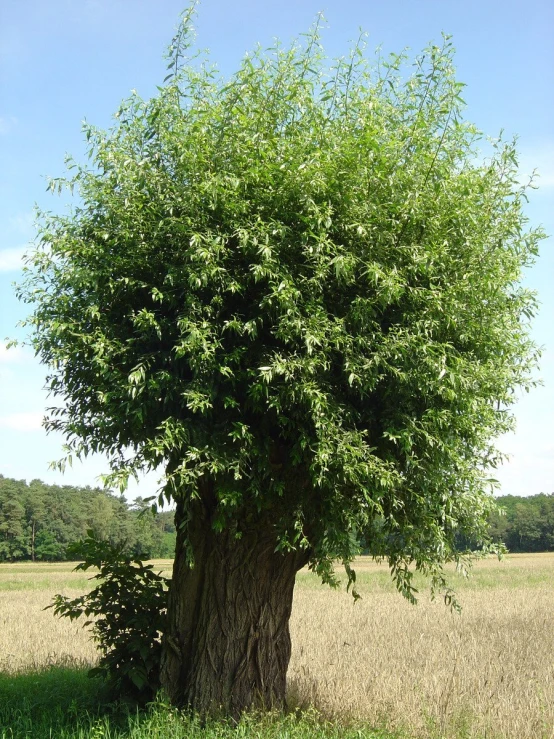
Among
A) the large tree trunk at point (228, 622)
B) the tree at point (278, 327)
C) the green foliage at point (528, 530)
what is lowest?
the green foliage at point (528, 530)

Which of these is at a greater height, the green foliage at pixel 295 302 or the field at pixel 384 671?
the green foliage at pixel 295 302

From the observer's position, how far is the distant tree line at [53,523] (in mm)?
96438

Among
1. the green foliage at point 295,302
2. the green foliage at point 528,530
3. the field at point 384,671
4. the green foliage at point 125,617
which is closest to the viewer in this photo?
the green foliage at point 295,302

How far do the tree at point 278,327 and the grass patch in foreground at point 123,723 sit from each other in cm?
49

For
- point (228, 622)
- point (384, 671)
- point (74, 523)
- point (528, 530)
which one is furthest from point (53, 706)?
point (528, 530)

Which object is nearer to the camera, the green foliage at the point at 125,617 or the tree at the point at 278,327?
the tree at the point at 278,327

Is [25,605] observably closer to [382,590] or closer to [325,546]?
[382,590]

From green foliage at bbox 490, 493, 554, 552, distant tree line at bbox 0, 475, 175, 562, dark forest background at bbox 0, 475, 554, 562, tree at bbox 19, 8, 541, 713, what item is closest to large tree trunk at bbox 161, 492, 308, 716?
tree at bbox 19, 8, 541, 713

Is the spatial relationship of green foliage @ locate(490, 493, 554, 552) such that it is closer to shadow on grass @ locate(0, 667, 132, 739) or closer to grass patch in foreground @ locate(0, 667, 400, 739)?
shadow on grass @ locate(0, 667, 132, 739)

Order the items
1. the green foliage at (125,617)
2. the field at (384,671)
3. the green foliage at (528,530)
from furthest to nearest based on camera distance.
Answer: the green foliage at (528,530) → the green foliage at (125,617) → the field at (384,671)

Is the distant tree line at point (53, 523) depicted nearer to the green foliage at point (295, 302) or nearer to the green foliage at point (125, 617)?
the green foliage at point (125, 617)

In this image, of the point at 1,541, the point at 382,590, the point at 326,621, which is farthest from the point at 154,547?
the point at 326,621

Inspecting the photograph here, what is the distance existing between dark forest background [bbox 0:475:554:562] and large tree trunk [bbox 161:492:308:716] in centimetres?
8346

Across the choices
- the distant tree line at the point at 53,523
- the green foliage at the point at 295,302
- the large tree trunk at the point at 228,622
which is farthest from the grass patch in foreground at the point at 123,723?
the distant tree line at the point at 53,523
